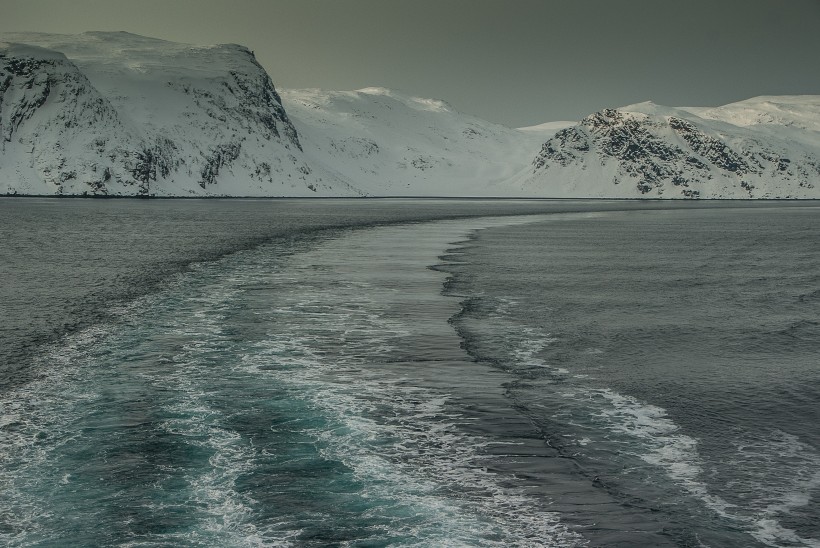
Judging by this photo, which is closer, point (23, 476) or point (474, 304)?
point (23, 476)

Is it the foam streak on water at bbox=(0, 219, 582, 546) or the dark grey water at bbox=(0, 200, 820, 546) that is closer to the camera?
the foam streak on water at bbox=(0, 219, 582, 546)

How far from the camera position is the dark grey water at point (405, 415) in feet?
37.2

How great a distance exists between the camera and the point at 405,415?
53.3 feet

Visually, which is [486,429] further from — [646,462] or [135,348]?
[135,348]

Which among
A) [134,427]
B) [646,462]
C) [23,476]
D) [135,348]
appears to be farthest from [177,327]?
[646,462]

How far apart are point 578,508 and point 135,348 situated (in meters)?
14.2

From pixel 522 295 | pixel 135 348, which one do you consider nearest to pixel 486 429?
Answer: pixel 135 348

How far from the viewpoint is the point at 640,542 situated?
35.0 ft

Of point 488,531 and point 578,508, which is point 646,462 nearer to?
point 578,508

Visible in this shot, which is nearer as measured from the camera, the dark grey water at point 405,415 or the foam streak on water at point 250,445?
the foam streak on water at point 250,445

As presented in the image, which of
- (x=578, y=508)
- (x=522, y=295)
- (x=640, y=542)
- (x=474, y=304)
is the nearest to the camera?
(x=640, y=542)

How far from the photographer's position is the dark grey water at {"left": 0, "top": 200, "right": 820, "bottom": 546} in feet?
37.2

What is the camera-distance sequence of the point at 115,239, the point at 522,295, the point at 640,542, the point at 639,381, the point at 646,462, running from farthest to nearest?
the point at 115,239 < the point at 522,295 < the point at 639,381 < the point at 646,462 < the point at 640,542

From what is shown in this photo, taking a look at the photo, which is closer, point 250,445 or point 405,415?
point 250,445
